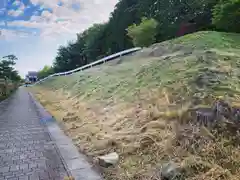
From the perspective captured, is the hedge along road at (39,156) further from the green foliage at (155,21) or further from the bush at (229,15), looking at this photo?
the green foliage at (155,21)

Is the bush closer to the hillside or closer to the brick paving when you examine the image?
the hillside

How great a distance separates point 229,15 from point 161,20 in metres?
9.08

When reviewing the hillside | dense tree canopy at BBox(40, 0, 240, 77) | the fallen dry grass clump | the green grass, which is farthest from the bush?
the fallen dry grass clump

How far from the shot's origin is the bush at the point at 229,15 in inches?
315

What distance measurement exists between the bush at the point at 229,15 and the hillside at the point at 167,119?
5.52 feet

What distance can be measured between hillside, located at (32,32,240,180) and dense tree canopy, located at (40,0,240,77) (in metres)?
2.22

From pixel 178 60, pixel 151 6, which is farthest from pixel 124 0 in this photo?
pixel 178 60

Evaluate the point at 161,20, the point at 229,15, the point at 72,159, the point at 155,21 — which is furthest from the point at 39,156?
the point at 161,20

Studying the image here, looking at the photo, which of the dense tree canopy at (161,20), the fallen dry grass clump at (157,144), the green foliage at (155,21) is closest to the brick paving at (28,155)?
the fallen dry grass clump at (157,144)

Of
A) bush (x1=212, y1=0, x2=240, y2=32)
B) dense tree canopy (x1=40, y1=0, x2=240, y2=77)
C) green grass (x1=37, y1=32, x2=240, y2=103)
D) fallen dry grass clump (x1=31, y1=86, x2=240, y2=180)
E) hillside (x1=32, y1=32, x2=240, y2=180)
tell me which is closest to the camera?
fallen dry grass clump (x1=31, y1=86, x2=240, y2=180)

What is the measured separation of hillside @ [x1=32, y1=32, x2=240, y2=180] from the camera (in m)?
2.73

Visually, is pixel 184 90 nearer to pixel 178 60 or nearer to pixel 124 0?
pixel 178 60

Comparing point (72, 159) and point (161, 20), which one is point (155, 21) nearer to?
point (161, 20)

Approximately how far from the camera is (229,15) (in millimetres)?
8180
